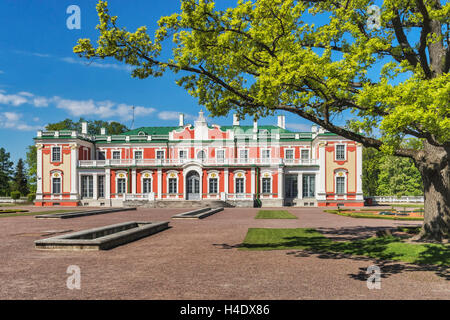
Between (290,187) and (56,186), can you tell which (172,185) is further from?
(56,186)

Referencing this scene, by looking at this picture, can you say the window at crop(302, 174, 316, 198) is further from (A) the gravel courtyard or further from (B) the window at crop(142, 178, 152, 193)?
(A) the gravel courtyard

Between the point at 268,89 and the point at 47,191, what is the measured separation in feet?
138

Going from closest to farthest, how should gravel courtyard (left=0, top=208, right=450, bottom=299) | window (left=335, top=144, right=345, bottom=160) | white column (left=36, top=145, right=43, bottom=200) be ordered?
gravel courtyard (left=0, top=208, right=450, bottom=299)
window (left=335, top=144, right=345, bottom=160)
white column (left=36, top=145, right=43, bottom=200)

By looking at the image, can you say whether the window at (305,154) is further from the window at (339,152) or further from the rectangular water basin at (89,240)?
the rectangular water basin at (89,240)

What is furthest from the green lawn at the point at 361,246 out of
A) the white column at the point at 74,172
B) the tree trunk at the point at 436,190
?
the white column at the point at 74,172

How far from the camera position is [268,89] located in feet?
35.2

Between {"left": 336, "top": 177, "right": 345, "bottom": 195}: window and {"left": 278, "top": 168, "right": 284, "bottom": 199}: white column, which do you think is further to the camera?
{"left": 336, "top": 177, "right": 345, "bottom": 195}: window

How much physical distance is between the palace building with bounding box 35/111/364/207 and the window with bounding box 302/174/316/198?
11cm

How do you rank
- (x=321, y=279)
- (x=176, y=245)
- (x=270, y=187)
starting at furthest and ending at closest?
(x=270, y=187)
(x=176, y=245)
(x=321, y=279)

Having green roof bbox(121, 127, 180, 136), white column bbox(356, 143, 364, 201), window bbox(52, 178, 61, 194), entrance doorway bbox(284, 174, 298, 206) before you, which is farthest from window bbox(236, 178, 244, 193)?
window bbox(52, 178, 61, 194)

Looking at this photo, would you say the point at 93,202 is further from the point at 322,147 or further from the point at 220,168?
the point at 322,147

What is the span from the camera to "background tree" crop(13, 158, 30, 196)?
67.6 metres

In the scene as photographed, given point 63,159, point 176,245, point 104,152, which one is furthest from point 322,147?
point 176,245

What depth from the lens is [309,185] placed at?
44.3 m
